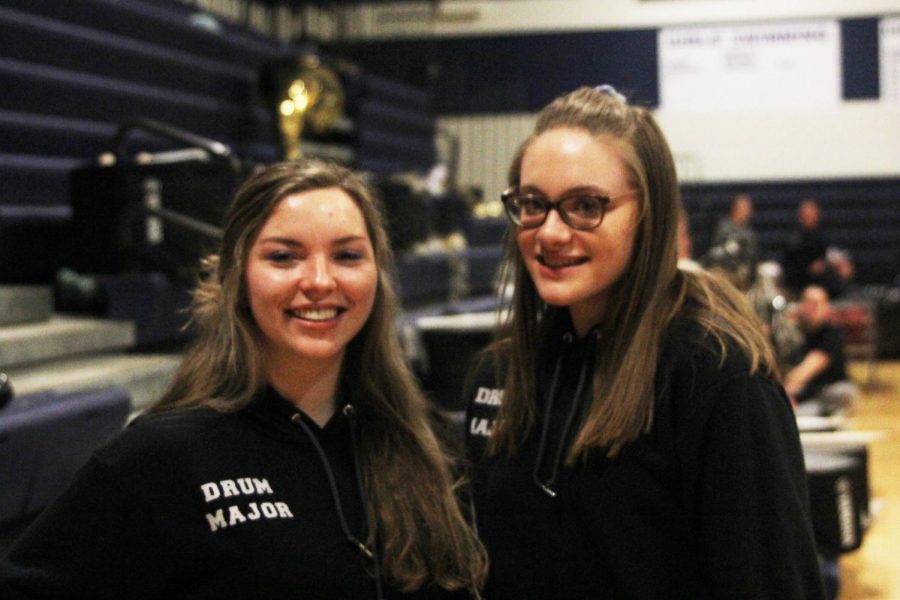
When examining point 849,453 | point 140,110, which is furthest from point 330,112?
point 849,453

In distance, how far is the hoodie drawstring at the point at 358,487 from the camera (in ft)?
5.47

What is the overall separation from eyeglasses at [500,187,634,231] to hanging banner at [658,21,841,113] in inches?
468

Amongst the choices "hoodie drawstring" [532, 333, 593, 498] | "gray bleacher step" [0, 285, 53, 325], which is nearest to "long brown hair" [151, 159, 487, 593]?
"hoodie drawstring" [532, 333, 593, 498]

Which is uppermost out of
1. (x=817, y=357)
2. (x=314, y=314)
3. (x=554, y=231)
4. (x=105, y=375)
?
(x=554, y=231)

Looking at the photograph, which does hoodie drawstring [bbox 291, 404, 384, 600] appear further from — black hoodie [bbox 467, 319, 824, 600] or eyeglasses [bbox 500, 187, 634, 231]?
eyeglasses [bbox 500, 187, 634, 231]

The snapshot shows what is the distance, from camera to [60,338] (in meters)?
4.57

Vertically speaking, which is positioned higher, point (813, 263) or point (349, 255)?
point (349, 255)

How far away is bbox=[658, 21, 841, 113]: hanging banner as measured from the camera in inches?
521

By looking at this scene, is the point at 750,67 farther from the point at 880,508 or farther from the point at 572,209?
the point at 572,209

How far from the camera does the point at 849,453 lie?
401cm

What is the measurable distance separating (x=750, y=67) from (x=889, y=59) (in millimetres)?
1524

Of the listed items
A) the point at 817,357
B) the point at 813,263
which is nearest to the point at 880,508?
the point at 817,357

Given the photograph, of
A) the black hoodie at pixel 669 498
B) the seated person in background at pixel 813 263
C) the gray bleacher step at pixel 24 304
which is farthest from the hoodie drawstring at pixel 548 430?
the seated person in background at pixel 813 263

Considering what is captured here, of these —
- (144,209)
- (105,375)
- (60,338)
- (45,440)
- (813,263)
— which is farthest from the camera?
(813,263)
